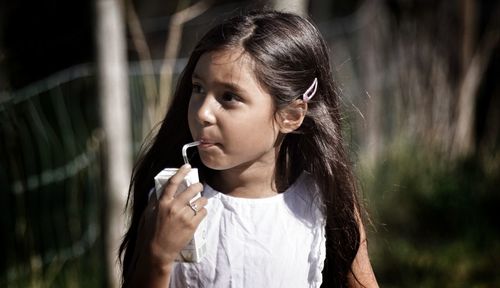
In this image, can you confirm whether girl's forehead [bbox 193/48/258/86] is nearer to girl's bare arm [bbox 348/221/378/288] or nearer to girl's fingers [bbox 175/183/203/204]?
girl's fingers [bbox 175/183/203/204]

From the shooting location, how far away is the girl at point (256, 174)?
1962 millimetres

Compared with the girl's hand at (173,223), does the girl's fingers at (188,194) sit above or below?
above

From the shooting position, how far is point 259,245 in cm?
204

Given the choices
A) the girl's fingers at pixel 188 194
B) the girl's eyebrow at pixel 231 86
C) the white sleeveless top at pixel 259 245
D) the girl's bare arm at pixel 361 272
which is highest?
the girl's eyebrow at pixel 231 86

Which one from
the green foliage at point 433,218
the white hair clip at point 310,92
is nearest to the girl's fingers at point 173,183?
the white hair clip at point 310,92

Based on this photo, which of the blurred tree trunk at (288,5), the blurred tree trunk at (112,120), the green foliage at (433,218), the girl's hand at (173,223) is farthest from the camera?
the green foliage at (433,218)

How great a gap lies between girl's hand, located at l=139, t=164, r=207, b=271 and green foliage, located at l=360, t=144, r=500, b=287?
9.19 ft

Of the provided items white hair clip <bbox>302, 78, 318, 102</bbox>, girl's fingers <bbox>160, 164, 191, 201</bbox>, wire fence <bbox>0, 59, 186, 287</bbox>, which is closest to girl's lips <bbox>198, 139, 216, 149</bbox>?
girl's fingers <bbox>160, 164, 191, 201</bbox>

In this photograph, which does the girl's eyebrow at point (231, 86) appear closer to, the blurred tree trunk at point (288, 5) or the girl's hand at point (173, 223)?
the girl's hand at point (173, 223)

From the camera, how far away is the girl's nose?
1.95 m

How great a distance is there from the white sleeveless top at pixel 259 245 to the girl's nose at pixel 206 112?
210mm

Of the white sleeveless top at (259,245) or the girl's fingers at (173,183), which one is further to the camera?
the white sleeveless top at (259,245)

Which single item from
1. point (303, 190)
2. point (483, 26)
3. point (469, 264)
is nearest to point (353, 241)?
point (303, 190)

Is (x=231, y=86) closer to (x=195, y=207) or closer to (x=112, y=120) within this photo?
(x=195, y=207)
